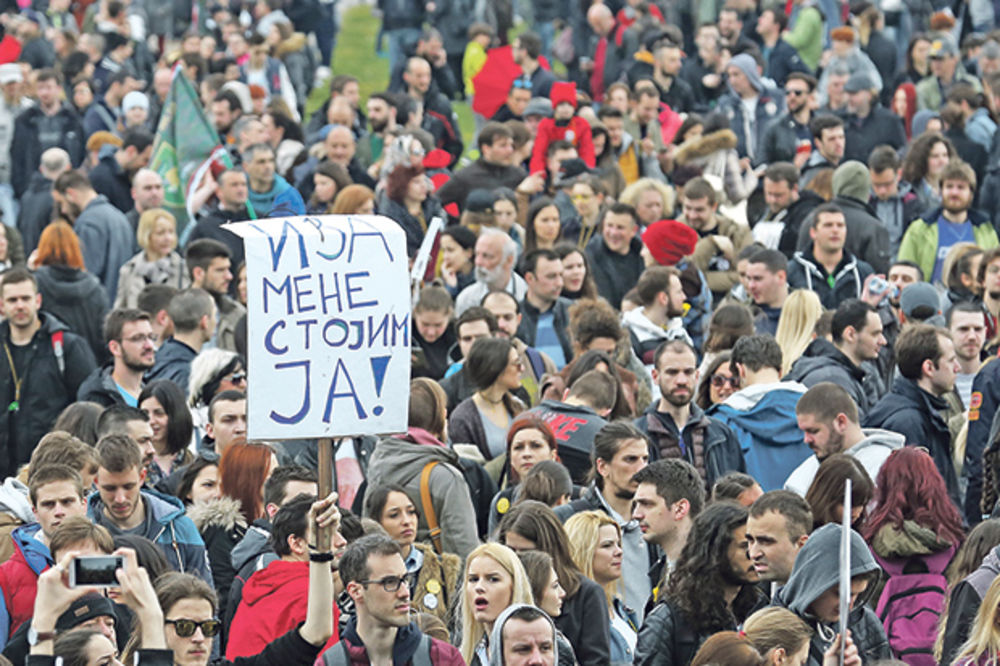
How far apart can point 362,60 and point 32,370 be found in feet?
64.1

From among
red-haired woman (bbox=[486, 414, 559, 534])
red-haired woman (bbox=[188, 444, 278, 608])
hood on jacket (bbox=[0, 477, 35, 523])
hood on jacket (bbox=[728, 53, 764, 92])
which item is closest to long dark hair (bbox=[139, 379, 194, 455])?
red-haired woman (bbox=[188, 444, 278, 608])

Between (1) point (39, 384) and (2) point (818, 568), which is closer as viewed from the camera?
(2) point (818, 568)

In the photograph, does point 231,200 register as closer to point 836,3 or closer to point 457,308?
point 457,308

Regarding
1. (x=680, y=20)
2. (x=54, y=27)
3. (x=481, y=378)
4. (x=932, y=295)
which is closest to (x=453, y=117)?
(x=680, y=20)

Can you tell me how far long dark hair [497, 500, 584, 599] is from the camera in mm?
7805

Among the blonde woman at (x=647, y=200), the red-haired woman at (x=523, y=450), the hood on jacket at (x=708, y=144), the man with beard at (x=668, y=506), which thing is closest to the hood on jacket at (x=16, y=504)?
the red-haired woman at (x=523, y=450)

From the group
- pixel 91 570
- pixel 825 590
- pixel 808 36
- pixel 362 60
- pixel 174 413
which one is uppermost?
pixel 91 570

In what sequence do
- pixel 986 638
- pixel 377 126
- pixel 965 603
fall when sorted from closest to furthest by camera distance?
pixel 986 638 < pixel 965 603 < pixel 377 126

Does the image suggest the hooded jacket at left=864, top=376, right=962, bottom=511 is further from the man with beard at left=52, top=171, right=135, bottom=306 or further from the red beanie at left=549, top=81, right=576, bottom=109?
the red beanie at left=549, top=81, right=576, bottom=109

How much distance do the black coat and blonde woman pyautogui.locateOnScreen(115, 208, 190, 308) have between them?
183 centimetres

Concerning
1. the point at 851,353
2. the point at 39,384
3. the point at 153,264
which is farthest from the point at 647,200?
the point at 39,384

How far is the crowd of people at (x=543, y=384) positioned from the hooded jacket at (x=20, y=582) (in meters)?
0.01

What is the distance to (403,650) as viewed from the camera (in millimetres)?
7023

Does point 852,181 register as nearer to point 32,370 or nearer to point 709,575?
point 32,370
